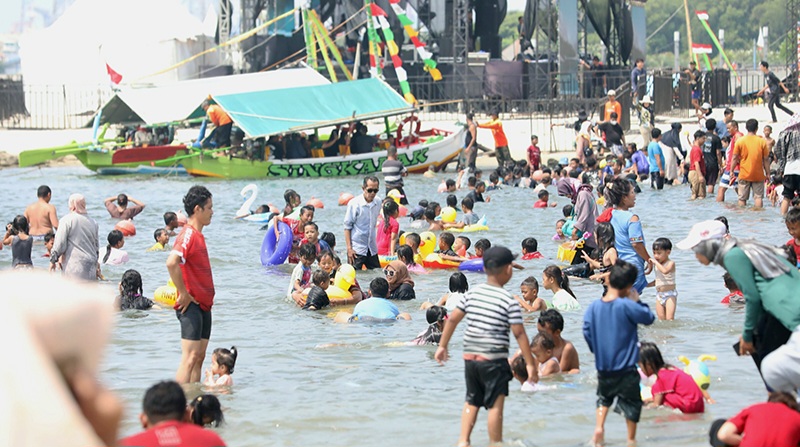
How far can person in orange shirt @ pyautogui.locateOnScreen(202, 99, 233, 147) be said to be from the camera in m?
29.4

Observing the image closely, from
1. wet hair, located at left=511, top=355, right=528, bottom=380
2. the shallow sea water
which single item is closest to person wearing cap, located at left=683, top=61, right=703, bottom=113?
the shallow sea water

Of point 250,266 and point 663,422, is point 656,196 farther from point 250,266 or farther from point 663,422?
point 663,422

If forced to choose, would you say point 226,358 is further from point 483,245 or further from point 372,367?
point 483,245

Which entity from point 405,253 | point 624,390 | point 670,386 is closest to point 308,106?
point 405,253

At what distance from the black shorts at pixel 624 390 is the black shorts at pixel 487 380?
1.89 ft

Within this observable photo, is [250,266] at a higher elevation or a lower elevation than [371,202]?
lower

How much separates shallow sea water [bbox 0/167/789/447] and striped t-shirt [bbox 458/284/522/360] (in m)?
1.16

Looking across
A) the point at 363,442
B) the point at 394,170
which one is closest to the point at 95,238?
the point at 363,442

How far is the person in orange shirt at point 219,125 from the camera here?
2936cm

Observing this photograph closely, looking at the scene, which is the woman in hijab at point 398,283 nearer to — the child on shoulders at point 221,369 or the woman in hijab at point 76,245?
the woman in hijab at point 76,245

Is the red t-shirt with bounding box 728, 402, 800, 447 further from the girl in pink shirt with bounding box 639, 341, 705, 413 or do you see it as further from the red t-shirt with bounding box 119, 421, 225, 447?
the red t-shirt with bounding box 119, 421, 225, 447

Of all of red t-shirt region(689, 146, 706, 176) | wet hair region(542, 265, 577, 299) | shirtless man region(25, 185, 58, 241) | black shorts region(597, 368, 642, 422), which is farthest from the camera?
red t-shirt region(689, 146, 706, 176)

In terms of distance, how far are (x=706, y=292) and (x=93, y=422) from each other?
12.4 m

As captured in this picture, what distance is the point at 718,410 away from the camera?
27.6 ft
